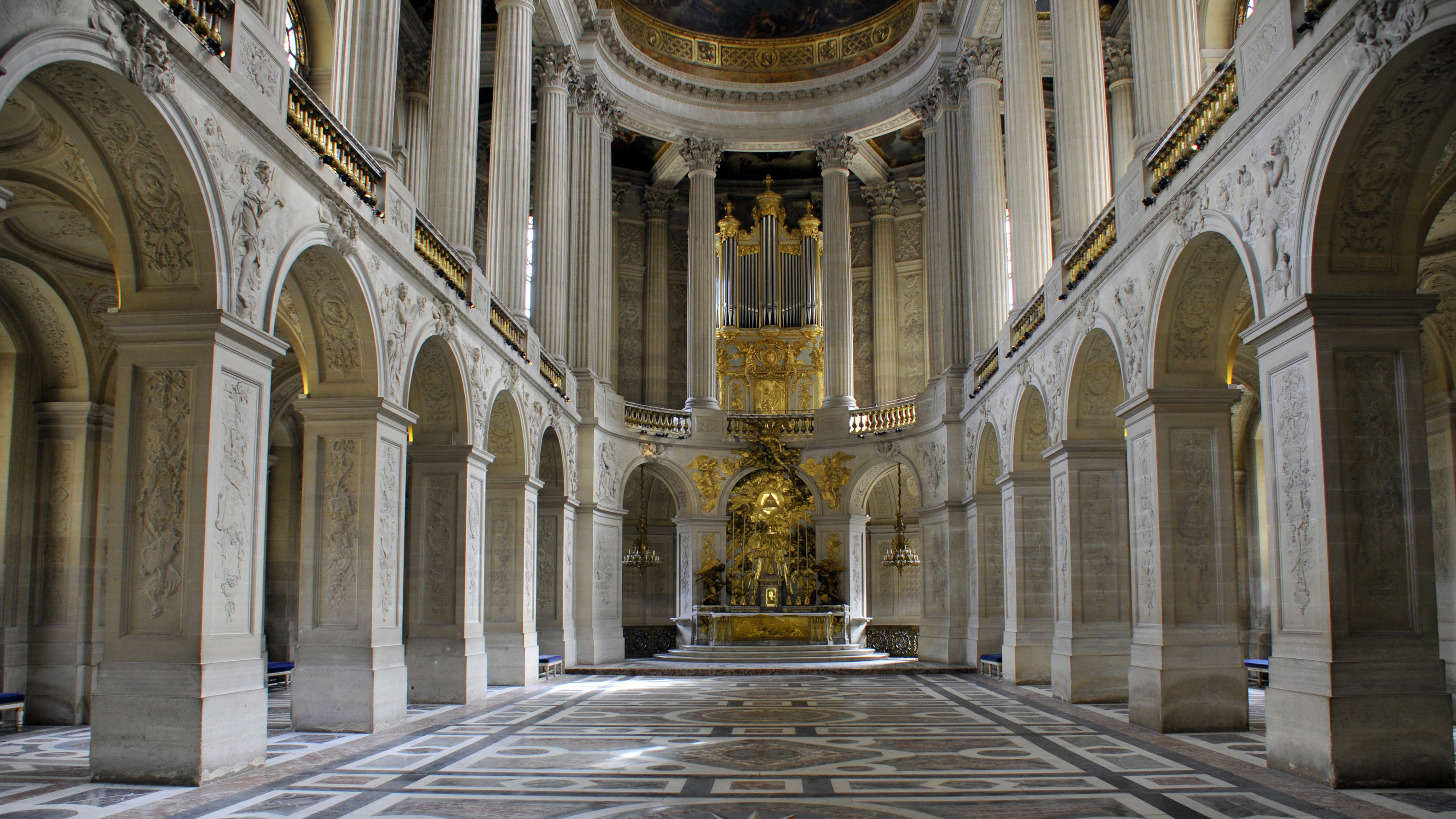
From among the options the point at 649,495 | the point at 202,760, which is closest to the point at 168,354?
the point at 202,760

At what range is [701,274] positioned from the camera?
27.7 m

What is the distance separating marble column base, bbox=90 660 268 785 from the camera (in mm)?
8375

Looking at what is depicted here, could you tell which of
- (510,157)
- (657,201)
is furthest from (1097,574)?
(657,201)

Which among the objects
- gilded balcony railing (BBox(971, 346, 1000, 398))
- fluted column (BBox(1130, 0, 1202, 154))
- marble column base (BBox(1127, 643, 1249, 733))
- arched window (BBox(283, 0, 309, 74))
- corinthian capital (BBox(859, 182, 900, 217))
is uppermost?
corinthian capital (BBox(859, 182, 900, 217))

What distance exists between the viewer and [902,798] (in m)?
8.12

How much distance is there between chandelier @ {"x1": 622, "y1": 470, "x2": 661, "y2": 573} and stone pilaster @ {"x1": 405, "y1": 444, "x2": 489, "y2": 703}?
36.0 ft

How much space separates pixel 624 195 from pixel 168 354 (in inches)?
913

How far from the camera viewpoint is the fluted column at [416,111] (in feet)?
77.4

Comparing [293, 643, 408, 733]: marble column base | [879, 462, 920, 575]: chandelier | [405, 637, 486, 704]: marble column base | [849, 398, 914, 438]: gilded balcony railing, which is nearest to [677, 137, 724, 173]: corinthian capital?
[849, 398, 914, 438]: gilded balcony railing

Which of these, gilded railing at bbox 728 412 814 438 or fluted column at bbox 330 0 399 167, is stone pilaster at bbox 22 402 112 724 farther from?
gilded railing at bbox 728 412 814 438

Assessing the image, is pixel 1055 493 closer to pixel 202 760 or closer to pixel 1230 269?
pixel 1230 269

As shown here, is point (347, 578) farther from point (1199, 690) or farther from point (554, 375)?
point (554, 375)

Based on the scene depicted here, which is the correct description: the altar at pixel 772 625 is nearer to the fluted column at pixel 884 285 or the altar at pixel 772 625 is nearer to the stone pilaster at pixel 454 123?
the fluted column at pixel 884 285

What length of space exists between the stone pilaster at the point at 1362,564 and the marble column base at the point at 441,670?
9.95 meters
